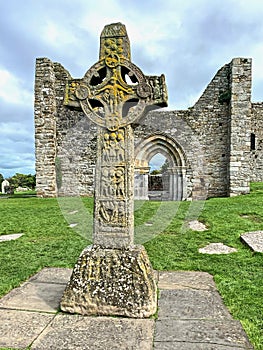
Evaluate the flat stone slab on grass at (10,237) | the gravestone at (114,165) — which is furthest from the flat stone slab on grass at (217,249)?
the flat stone slab on grass at (10,237)

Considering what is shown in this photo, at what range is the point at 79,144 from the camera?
13.3m

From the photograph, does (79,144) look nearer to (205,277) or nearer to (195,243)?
(195,243)

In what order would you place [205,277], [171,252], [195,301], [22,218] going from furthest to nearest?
[22,218]
[171,252]
[205,277]
[195,301]

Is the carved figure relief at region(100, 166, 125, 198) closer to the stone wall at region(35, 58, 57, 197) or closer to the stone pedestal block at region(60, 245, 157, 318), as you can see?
the stone pedestal block at region(60, 245, 157, 318)

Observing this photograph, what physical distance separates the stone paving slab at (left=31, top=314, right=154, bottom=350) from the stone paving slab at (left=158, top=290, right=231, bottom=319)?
0.27m

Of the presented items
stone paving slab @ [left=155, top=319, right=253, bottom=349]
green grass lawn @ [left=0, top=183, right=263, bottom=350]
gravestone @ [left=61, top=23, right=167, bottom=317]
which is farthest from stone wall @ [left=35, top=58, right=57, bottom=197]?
stone paving slab @ [left=155, top=319, right=253, bottom=349]

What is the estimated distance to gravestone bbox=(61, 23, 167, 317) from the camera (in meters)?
2.68

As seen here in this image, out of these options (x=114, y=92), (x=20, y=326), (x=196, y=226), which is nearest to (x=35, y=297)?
(x=20, y=326)

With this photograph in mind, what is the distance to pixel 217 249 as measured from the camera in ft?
15.8

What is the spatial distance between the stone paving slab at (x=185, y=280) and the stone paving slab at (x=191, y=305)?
0.50 ft

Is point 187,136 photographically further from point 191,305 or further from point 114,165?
point 191,305

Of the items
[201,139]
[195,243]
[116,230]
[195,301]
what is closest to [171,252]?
[195,243]

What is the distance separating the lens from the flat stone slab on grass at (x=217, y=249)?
4.65m

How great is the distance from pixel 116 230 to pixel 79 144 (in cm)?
1084
